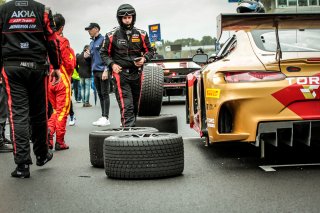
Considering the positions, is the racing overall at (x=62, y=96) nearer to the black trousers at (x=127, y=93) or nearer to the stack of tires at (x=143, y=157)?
the black trousers at (x=127, y=93)

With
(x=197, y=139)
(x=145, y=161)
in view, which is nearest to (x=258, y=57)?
(x=145, y=161)

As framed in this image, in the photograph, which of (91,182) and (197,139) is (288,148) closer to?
(197,139)

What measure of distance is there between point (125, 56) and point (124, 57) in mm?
18

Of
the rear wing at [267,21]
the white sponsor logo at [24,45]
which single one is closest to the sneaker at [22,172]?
the white sponsor logo at [24,45]

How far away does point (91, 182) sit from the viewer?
635 cm

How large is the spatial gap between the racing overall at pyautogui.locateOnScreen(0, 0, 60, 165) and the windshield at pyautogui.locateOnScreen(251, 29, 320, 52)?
2040 millimetres

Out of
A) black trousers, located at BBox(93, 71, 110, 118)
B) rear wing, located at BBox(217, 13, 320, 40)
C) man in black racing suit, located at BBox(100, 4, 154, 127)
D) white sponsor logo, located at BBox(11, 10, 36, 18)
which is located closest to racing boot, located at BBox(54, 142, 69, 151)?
man in black racing suit, located at BBox(100, 4, 154, 127)

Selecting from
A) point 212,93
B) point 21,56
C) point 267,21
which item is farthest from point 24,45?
point 267,21

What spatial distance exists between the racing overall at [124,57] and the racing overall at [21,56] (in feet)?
7.97

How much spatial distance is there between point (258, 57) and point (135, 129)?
63.5 inches

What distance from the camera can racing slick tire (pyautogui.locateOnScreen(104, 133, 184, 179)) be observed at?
6.26 m

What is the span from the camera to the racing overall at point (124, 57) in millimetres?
9273

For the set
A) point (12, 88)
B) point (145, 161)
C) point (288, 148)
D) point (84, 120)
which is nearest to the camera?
point (145, 161)

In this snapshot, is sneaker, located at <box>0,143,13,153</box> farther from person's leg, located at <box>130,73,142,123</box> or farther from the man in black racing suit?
person's leg, located at <box>130,73,142,123</box>
